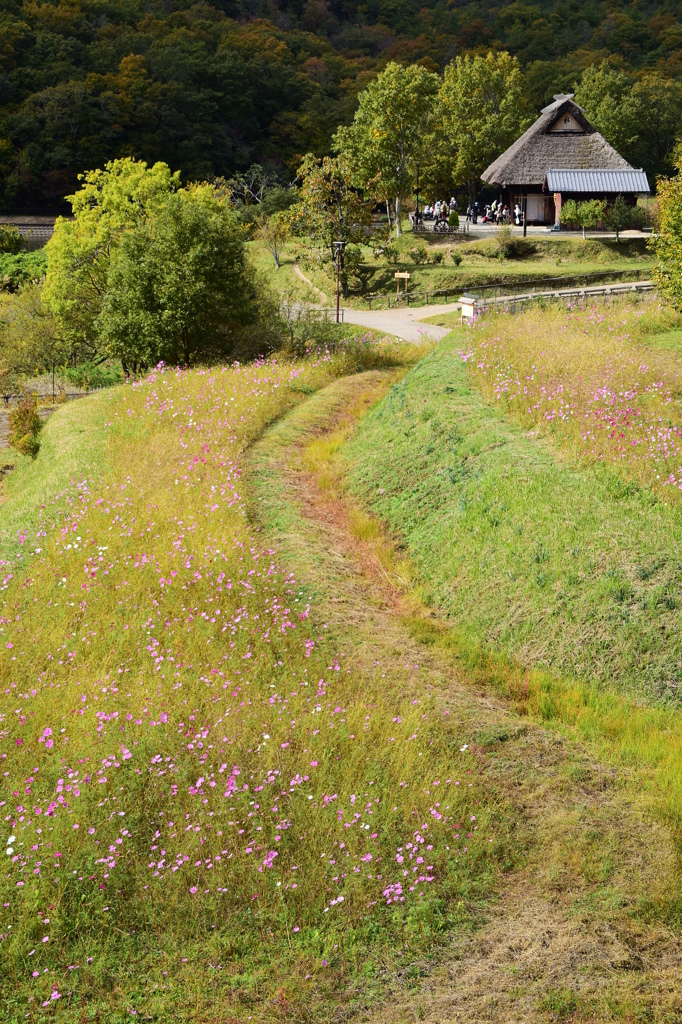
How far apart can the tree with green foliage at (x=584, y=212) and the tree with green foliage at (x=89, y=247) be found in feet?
63.2

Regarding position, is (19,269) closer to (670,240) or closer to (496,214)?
(496,214)

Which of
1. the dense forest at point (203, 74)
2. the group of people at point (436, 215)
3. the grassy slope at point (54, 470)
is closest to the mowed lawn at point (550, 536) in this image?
the grassy slope at point (54, 470)

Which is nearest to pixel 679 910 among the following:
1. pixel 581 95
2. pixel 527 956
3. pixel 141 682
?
pixel 527 956

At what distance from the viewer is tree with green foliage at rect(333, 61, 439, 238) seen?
4625 cm

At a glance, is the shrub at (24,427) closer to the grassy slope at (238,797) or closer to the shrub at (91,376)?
the shrub at (91,376)

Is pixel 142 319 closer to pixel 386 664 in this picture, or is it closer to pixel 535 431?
pixel 535 431

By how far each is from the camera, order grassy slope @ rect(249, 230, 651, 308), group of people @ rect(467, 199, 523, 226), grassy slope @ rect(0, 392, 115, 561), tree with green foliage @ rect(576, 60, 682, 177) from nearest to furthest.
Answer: grassy slope @ rect(0, 392, 115, 561) < grassy slope @ rect(249, 230, 651, 308) < group of people @ rect(467, 199, 523, 226) < tree with green foliage @ rect(576, 60, 682, 177)

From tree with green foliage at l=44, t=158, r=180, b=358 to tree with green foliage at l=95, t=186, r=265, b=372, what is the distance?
241 inches

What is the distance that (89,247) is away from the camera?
1265 inches

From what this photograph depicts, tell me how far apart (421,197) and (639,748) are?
174ft

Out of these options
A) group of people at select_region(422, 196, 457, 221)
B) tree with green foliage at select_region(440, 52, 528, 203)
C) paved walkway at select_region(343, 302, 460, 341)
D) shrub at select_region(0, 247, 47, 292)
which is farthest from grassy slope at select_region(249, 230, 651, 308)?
shrub at select_region(0, 247, 47, 292)

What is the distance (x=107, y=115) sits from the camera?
72.2 m

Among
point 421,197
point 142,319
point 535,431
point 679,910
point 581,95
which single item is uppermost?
point 581,95

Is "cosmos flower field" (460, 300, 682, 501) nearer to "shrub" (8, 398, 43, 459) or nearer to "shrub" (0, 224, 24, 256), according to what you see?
"shrub" (8, 398, 43, 459)
